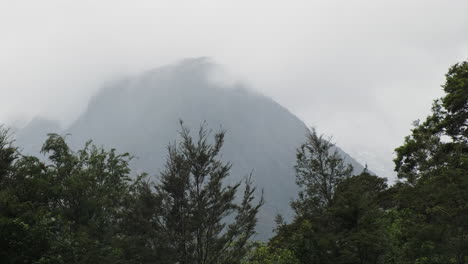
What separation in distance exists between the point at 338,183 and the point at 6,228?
1567 centimetres

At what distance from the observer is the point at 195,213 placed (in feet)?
42.1

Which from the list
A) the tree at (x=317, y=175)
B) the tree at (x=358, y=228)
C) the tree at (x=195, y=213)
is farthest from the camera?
the tree at (x=317, y=175)

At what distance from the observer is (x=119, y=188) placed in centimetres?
2762

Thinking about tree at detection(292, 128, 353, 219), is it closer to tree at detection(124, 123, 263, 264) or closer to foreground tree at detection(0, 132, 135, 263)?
tree at detection(124, 123, 263, 264)

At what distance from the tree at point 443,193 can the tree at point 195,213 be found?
1002cm

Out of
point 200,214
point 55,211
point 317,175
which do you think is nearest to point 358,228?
point 317,175

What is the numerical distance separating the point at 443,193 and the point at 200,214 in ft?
41.6

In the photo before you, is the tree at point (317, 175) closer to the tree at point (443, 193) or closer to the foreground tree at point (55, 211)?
the tree at point (443, 193)

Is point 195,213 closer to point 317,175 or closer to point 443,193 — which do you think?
point 317,175

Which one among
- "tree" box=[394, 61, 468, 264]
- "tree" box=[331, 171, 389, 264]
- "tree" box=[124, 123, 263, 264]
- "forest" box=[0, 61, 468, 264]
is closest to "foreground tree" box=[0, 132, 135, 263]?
"forest" box=[0, 61, 468, 264]

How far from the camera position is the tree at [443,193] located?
58.0ft

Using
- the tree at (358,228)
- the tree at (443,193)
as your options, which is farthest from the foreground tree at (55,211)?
the tree at (443,193)

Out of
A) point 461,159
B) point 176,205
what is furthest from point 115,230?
point 461,159

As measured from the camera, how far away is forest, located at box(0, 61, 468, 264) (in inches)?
506
